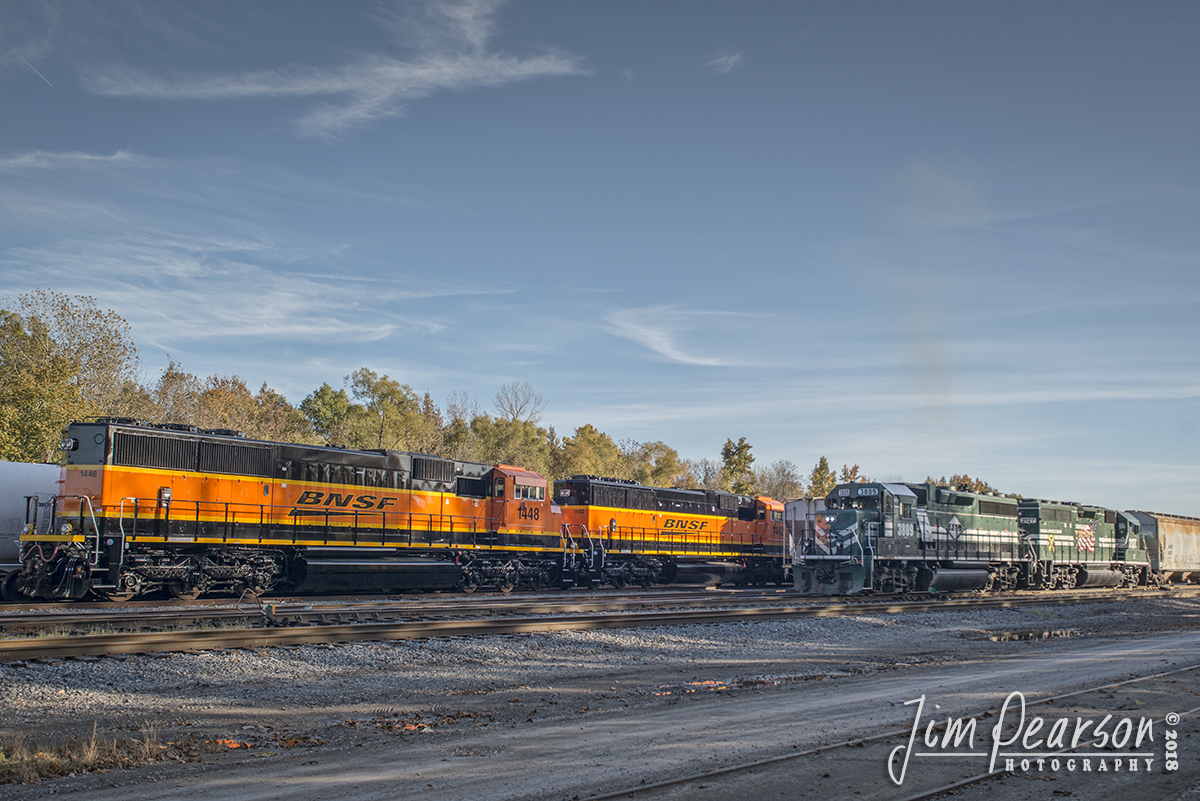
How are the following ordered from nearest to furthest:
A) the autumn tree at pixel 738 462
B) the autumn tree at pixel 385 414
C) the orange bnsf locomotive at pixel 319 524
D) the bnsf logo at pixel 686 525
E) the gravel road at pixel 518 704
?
1. the gravel road at pixel 518 704
2. the orange bnsf locomotive at pixel 319 524
3. the bnsf logo at pixel 686 525
4. the autumn tree at pixel 385 414
5. the autumn tree at pixel 738 462

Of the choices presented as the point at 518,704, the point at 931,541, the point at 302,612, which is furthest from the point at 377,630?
the point at 931,541

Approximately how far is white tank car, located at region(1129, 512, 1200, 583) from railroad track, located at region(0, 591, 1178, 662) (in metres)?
21.6

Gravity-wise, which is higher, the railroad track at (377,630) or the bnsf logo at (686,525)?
the bnsf logo at (686,525)

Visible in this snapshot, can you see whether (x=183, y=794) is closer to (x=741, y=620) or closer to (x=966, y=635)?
(x=741, y=620)

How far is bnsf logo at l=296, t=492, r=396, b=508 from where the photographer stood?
25.3 meters

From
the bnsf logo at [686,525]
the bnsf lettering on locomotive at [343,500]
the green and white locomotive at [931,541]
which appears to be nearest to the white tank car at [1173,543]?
the green and white locomotive at [931,541]

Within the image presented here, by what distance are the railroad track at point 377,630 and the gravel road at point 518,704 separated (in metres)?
0.66

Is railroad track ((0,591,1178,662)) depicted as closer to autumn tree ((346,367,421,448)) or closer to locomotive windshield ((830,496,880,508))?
locomotive windshield ((830,496,880,508))

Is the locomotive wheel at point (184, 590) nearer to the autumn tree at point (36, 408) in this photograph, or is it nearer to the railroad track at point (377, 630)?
the railroad track at point (377, 630)

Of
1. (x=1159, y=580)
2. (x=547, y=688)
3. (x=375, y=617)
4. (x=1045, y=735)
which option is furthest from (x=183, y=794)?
(x=1159, y=580)

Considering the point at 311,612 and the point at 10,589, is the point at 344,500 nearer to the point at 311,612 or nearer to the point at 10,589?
the point at 311,612

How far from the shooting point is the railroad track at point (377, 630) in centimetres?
1273

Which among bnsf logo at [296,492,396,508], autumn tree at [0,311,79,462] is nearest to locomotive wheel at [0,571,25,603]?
bnsf logo at [296,492,396,508]

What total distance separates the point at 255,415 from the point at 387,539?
164ft
